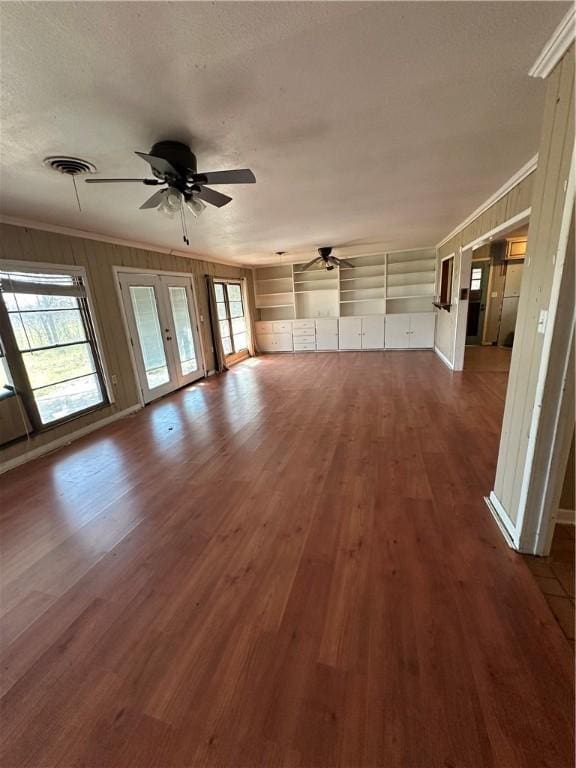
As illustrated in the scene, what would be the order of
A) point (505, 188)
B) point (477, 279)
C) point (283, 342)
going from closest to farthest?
point (505, 188), point (477, 279), point (283, 342)

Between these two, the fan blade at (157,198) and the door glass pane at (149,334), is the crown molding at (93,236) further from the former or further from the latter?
the fan blade at (157,198)

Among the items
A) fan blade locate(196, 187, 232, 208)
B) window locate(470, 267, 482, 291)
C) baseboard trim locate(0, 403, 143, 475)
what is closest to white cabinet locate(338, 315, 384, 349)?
window locate(470, 267, 482, 291)

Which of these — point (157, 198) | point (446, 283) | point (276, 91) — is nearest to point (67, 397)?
point (157, 198)

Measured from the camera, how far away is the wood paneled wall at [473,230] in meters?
2.70

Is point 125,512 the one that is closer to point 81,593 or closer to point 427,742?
point 81,593

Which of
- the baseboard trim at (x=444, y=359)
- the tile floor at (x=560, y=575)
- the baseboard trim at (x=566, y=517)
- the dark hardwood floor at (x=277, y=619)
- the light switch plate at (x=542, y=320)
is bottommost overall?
the tile floor at (x=560, y=575)

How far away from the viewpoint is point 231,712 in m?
1.10

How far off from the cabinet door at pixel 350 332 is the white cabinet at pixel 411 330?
0.68 metres

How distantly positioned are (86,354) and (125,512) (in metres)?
2.46

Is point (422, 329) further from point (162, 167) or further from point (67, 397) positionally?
point (67, 397)

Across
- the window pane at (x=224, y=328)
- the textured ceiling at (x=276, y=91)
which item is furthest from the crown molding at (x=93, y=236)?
the window pane at (x=224, y=328)

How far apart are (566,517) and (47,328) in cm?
484

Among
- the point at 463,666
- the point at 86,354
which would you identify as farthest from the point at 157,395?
the point at 463,666

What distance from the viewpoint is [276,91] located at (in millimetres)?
1461
